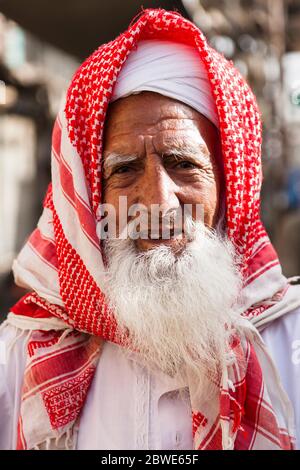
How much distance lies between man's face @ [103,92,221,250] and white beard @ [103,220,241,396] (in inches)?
3.0

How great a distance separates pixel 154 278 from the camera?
6.22ft

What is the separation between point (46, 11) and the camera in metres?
6.64

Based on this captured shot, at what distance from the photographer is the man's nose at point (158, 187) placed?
192 cm

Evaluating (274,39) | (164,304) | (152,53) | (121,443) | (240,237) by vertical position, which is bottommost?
(121,443)

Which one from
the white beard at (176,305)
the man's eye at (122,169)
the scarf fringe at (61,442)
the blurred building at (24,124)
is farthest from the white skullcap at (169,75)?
the blurred building at (24,124)

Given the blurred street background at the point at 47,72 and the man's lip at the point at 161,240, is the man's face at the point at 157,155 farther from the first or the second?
the blurred street background at the point at 47,72

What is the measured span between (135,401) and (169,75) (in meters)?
1.11

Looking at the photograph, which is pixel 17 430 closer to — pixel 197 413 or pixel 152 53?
pixel 197 413

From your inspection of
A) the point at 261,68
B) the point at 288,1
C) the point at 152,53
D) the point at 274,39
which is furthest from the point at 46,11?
the point at 288,1

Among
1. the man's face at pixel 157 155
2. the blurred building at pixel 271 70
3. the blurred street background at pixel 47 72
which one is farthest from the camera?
the blurred building at pixel 271 70

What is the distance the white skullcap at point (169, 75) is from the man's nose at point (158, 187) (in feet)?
0.86

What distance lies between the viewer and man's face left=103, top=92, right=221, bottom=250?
199 centimetres

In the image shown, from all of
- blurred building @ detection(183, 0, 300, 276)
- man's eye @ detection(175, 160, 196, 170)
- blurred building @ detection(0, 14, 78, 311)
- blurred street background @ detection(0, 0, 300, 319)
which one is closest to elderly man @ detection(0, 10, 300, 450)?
man's eye @ detection(175, 160, 196, 170)

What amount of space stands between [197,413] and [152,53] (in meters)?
1.25
